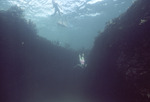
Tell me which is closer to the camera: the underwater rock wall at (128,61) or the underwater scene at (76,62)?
the underwater rock wall at (128,61)

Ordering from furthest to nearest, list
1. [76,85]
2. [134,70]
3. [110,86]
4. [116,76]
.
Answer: [76,85]
[110,86]
[116,76]
[134,70]

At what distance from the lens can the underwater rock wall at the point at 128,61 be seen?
6004 millimetres

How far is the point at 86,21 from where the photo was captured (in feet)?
100

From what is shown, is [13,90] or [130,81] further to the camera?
[13,90]

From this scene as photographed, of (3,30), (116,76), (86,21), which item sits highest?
(86,21)

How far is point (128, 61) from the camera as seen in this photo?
677 cm

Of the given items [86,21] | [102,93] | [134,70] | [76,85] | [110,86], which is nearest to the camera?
[134,70]

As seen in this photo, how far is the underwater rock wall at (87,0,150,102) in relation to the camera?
6004 mm

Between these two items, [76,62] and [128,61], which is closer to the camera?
[128,61]

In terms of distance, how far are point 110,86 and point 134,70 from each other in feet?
8.84

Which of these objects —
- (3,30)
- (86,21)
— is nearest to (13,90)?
(3,30)

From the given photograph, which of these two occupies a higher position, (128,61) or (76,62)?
(76,62)

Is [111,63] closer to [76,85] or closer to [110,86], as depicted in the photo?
[110,86]

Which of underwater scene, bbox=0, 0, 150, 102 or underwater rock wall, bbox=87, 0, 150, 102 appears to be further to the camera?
underwater scene, bbox=0, 0, 150, 102
